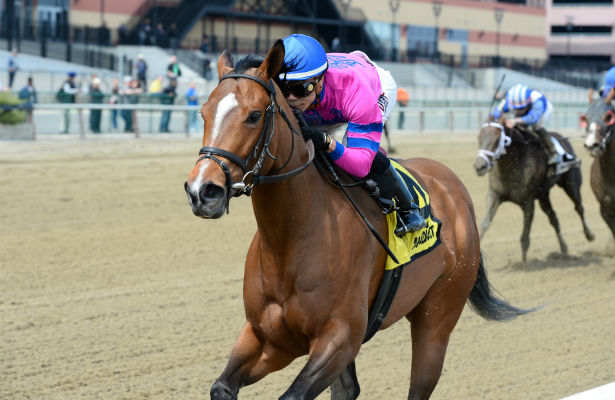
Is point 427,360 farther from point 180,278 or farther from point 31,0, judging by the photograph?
point 31,0

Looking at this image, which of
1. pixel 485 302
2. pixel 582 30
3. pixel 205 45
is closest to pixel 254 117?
pixel 485 302

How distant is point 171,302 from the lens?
6574 millimetres

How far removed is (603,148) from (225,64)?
5600 millimetres

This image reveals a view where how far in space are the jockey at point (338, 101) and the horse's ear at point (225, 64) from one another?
20 centimetres

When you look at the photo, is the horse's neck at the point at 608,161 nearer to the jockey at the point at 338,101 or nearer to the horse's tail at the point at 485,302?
the horse's tail at the point at 485,302

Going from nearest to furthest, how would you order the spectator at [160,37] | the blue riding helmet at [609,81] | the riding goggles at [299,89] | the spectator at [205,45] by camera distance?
1. the riding goggles at [299,89]
2. the blue riding helmet at [609,81]
3. the spectator at [160,37]
4. the spectator at [205,45]

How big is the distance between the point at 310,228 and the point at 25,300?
3.88 meters

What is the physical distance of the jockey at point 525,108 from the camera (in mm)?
8680

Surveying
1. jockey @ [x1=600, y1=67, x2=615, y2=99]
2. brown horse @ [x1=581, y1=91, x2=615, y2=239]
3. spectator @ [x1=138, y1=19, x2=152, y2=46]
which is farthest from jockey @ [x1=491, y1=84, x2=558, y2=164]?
spectator @ [x1=138, y1=19, x2=152, y2=46]

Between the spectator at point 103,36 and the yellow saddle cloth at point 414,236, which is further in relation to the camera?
the spectator at point 103,36

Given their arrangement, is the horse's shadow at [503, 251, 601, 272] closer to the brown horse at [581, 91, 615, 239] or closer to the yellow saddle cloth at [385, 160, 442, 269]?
the brown horse at [581, 91, 615, 239]

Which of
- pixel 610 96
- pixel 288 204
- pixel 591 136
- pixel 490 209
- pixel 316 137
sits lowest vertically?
pixel 490 209

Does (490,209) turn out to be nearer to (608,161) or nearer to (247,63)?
(608,161)

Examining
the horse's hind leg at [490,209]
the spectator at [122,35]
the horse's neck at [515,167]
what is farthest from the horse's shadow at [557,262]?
the spectator at [122,35]
